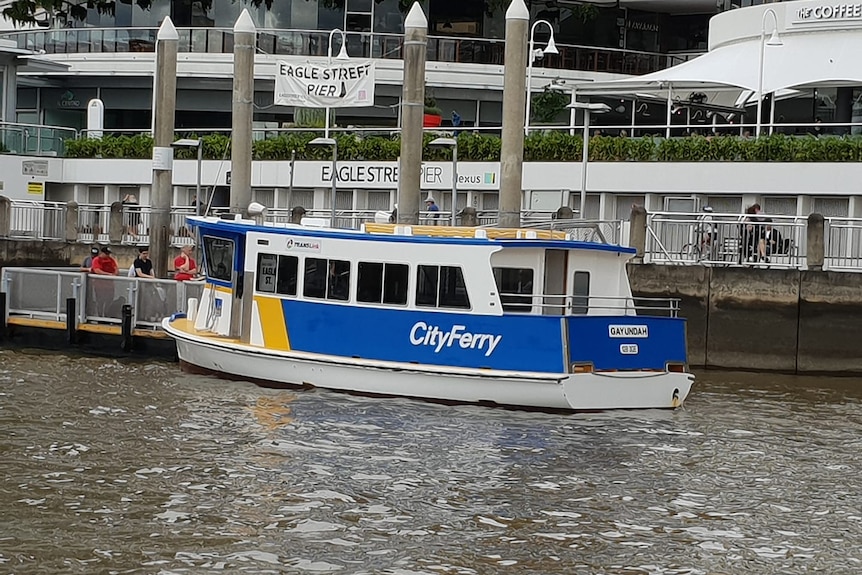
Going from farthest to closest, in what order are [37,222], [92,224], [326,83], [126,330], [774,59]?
[92,224]
[37,222]
[774,59]
[326,83]
[126,330]

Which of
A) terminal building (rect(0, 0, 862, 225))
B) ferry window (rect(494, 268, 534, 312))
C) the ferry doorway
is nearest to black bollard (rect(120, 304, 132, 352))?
ferry window (rect(494, 268, 534, 312))

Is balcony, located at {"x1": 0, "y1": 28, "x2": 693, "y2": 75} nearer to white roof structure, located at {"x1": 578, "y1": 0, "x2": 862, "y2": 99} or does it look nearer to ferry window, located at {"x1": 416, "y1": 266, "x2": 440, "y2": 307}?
white roof structure, located at {"x1": 578, "y1": 0, "x2": 862, "y2": 99}

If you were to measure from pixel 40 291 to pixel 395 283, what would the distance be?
9.30 meters

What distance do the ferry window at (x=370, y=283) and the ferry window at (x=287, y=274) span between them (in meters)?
1.23

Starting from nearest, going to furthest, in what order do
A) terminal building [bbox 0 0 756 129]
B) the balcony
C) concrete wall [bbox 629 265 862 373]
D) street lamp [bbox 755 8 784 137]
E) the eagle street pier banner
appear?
concrete wall [bbox 629 265 862 373], the eagle street pier banner, street lamp [bbox 755 8 784 137], the balcony, terminal building [bbox 0 0 756 129]

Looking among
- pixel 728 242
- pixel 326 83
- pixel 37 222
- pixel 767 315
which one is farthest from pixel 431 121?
pixel 767 315

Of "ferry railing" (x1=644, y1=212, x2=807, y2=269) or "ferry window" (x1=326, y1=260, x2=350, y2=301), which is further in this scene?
"ferry railing" (x1=644, y1=212, x2=807, y2=269)

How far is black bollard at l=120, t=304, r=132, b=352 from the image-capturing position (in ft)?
93.5

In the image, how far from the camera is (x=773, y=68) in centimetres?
3738

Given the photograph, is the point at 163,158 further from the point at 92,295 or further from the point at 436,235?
the point at 436,235

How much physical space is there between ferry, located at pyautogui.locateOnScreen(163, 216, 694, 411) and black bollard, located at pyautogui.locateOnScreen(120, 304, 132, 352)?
367 centimetres

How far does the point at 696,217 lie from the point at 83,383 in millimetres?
14372

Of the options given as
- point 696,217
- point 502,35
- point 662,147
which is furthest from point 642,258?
point 502,35

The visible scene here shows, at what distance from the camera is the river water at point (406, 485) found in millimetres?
14414
